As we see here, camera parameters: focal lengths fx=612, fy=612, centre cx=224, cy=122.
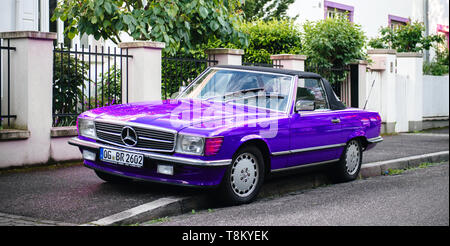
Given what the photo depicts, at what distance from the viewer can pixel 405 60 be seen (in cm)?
1941

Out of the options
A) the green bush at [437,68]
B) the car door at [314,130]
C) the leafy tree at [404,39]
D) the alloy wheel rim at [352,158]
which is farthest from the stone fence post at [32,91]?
the green bush at [437,68]

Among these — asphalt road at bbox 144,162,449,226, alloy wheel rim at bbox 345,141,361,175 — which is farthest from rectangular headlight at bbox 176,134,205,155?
alloy wheel rim at bbox 345,141,361,175

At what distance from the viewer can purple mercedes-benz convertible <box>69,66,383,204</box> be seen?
6.48m

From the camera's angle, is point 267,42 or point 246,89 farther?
point 267,42

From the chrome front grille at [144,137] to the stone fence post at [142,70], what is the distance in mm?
3768

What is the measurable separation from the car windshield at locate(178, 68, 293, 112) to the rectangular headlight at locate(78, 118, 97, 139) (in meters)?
1.47

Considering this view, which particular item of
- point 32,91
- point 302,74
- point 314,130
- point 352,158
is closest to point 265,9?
point 352,158

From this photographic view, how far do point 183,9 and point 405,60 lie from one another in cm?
1002

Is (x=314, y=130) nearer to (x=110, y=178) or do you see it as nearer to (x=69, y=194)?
(x=110, y=178)

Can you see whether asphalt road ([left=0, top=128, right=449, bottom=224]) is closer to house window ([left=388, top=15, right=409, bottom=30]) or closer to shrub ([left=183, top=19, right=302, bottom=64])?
shrub ([left=183, top=19, right=302, bottom=64])

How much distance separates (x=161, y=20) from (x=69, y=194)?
17.5 feet

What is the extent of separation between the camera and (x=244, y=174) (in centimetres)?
693

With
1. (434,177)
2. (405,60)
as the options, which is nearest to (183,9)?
(434,177)

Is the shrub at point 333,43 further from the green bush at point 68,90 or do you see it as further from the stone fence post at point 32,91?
the stone fence post at point 32,91
